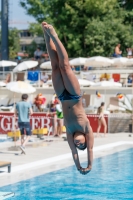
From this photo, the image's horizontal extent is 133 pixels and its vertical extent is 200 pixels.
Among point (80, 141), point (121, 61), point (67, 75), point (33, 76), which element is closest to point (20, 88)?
point (33, 76)

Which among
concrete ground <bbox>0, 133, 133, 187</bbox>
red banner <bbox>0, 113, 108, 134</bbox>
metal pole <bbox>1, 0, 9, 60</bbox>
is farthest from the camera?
metal pole <bbox>1, 0, 9, 60</bbox>

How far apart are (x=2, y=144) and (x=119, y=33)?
60.1 feet

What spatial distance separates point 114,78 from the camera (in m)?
28.0

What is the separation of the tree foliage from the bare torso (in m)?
25.9

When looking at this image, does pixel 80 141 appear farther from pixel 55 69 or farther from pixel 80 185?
pixel 80 185

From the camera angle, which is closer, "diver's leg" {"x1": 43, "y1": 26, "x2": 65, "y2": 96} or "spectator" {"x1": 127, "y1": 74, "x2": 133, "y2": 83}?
"diver's leg" {"x1": 43, "y1": 26, "x2": 65, "y2": 96}

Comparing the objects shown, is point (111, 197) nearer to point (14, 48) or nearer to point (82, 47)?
point (82, 47)

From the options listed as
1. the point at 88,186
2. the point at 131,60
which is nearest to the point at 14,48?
the point at 131,60

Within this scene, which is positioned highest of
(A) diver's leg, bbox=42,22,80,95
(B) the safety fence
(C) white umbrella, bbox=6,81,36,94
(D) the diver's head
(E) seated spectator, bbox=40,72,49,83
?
(A) diver's leg, bbox=42,22,80,95

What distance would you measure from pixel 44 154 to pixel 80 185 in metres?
4.19

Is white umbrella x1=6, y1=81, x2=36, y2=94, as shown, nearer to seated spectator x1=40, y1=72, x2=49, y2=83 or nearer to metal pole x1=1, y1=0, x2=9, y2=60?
seated spectator x1=40, y1=72, x2=49, y2=83

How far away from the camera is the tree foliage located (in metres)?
34.6

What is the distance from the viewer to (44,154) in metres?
16.8

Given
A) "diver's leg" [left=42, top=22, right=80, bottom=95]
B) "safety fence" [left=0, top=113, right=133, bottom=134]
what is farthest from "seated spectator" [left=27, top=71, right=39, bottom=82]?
Result: "diver's leg" [left=42, top=22, right=80, bottom=95]
